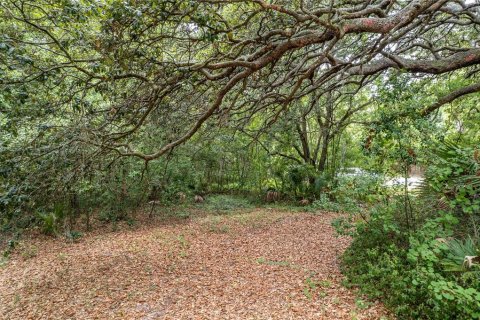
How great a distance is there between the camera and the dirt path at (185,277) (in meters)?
3.93

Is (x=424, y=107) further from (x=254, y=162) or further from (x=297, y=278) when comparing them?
(x=254, y=162)

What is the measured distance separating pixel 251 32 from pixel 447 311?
14.8 feet

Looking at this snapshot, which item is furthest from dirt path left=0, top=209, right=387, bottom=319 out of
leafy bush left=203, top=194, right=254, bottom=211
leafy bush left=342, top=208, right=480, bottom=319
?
leafy bush left=203, top=194, right=254, bottom=211

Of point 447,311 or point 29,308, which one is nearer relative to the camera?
point 447,311

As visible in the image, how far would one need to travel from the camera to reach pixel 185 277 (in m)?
5.05

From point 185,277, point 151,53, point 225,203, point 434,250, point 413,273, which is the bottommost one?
point 185,277

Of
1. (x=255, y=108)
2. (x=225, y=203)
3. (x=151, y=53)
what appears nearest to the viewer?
(x=151, y=53)

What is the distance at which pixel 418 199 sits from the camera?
410 centimetres

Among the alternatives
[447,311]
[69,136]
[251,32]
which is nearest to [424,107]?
[447,311]

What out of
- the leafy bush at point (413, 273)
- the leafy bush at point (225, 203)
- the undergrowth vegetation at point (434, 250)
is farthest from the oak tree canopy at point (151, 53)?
the leafy bush at point (225, 203)

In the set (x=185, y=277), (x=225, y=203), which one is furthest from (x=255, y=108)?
(x=225, y=203)

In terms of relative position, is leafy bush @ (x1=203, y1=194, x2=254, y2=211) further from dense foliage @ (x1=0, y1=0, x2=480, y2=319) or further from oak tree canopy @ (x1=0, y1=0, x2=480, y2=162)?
oak tree canopy @ (x1=0, y1=0, x2=480, y2=162)

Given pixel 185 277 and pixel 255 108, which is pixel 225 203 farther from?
pixel 255 108

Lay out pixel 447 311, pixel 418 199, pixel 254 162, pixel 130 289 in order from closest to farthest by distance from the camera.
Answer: pixel 447 311 < pixel 418 199 < pixel 130 289 < pixel 254 162
